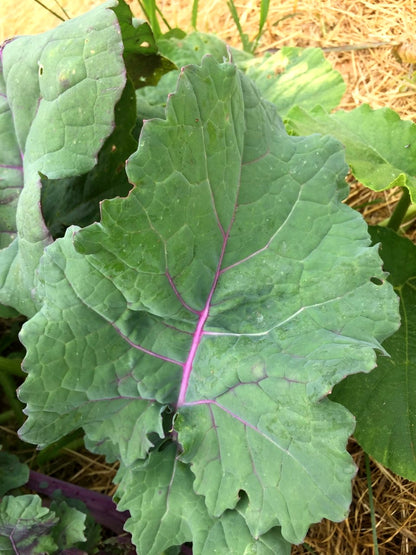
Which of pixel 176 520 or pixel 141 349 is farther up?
pixel 141 349

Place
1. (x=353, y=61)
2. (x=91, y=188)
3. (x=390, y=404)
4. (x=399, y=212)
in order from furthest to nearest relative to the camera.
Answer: (x=353, y=61)
(x=399, y=212)
(x=91, y=188)
(x=390, y=404)

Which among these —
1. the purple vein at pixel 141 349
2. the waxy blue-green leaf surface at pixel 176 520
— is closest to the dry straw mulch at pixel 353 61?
the waxy blue-green leaf surface at pixel 176 520

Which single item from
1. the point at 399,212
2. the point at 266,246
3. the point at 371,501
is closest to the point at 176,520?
the point at 266,246

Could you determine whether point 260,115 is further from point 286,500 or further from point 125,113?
point 286,500

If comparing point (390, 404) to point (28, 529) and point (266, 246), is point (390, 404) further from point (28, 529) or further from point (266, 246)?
point (28, 529)

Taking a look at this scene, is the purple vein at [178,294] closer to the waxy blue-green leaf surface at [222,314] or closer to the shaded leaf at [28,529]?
the waxy blue-green leaf surface at [222,314]

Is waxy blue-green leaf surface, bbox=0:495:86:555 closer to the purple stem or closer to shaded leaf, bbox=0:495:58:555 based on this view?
shaded leaf, bbox=0:495:58:555
